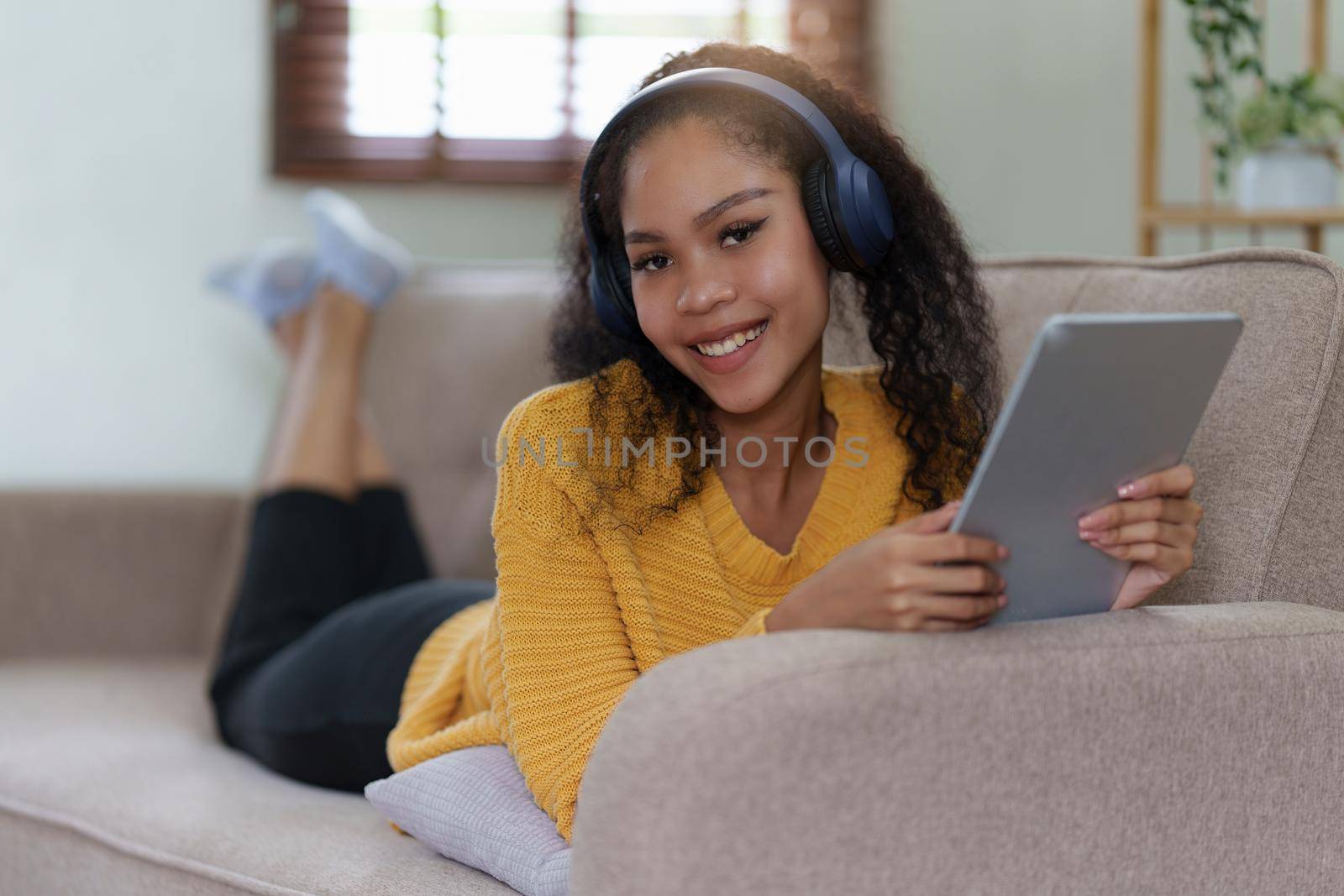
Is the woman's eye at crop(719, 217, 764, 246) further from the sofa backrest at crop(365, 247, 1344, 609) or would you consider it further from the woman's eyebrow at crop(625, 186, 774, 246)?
the sofa backrest at crop(365, 247, 1344, 609)

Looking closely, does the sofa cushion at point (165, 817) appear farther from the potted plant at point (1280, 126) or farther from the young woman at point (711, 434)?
the potted plant at point (1280, 126)

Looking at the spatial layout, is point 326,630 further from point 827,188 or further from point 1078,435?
point 1078,435

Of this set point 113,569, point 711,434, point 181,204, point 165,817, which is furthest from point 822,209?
point 181,204

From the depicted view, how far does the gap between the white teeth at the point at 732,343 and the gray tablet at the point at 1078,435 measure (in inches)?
12.8

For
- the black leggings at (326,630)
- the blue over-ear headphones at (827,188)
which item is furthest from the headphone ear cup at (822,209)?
the black leggings at (326,630)

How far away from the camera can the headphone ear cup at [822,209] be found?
1.08 metres

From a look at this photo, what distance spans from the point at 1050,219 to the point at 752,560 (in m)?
1.41

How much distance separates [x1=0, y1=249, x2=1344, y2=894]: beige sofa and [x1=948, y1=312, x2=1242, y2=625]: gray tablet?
4cm

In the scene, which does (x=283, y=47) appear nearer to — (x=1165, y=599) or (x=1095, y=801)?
(x=1165, y=599)

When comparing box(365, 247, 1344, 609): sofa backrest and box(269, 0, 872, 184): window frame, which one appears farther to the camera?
box(269, 0, 872, 184): window frame

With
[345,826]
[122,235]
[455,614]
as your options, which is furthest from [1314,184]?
[122,235]

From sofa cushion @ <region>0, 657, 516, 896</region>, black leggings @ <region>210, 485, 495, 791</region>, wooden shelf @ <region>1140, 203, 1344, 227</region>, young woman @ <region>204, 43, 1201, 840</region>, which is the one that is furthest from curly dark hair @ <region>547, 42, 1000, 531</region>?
wooden shelf @ <region>1140, 203, 1344, 227</region>

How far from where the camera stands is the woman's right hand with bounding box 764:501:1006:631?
0.82 m

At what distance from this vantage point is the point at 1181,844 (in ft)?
2.86
